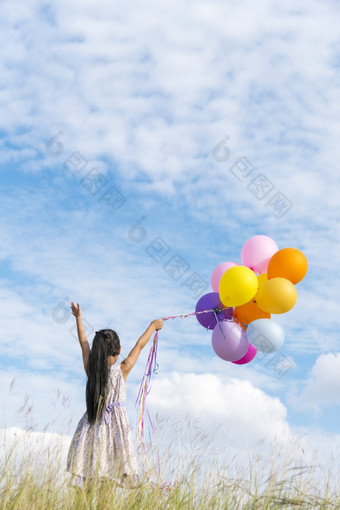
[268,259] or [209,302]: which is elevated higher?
[268,259]

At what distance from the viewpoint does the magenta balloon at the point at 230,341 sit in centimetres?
524

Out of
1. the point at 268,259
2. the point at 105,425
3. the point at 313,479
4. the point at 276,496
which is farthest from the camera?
the point at 268,259

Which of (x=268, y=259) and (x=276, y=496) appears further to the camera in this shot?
(x=268, y=259)

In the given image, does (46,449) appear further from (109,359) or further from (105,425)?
(109,359)

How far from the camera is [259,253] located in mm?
5641

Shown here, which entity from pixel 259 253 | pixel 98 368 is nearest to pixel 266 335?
pixel 259 253

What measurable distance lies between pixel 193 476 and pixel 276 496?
694 mm

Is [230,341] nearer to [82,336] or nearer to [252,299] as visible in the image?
[252,299]

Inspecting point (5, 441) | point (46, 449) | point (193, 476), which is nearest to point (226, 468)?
point (193, 476)

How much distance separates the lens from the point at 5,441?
4.51 m

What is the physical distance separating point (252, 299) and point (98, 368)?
1.78m

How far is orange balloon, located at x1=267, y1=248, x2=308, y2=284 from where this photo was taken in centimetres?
535

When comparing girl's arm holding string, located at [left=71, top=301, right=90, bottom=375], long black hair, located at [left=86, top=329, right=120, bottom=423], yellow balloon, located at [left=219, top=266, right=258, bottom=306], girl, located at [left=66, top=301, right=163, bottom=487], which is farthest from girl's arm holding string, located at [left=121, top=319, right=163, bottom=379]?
yellow balloon, located at [left=219, top=266, right=258, bottom=306]

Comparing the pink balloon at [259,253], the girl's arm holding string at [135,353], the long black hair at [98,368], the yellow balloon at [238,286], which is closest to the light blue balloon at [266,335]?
the yellow balloon at [238,286]
